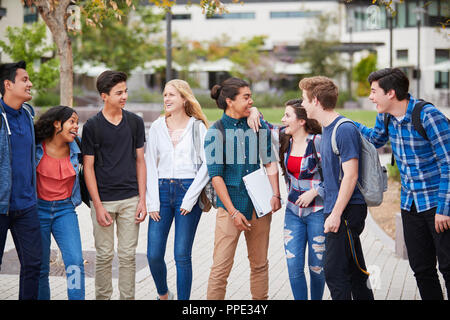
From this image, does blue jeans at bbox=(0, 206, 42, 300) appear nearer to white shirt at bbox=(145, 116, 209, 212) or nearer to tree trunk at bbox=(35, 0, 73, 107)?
white shirt at bbox=(145, 116, 209, 212)

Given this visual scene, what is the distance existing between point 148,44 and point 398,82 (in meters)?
36.6

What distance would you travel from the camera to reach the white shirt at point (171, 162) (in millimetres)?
4859

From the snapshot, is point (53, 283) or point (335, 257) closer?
point (335, 257)

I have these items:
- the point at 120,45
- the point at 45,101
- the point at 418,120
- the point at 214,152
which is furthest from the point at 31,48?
the point at 418,120

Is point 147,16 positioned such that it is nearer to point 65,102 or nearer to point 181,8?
point 181,8

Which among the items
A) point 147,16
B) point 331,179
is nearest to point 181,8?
point 147,16

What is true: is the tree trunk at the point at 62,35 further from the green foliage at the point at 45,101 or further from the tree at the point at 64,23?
the green foliage at the point at 45,101

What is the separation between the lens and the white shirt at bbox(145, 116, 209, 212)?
4.86 metres

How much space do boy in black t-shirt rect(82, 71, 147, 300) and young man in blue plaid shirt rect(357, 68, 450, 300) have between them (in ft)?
6.13

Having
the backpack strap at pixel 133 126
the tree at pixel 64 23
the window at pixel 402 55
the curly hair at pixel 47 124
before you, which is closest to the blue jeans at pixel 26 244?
the curly hair at pixel 47 124

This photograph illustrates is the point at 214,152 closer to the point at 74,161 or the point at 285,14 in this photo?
the point at 74,161

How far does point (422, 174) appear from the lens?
419 centimetres

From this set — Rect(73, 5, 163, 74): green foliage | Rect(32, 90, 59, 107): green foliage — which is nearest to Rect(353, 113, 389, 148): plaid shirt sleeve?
Rect(32, 90, 59, 107): green foliage
